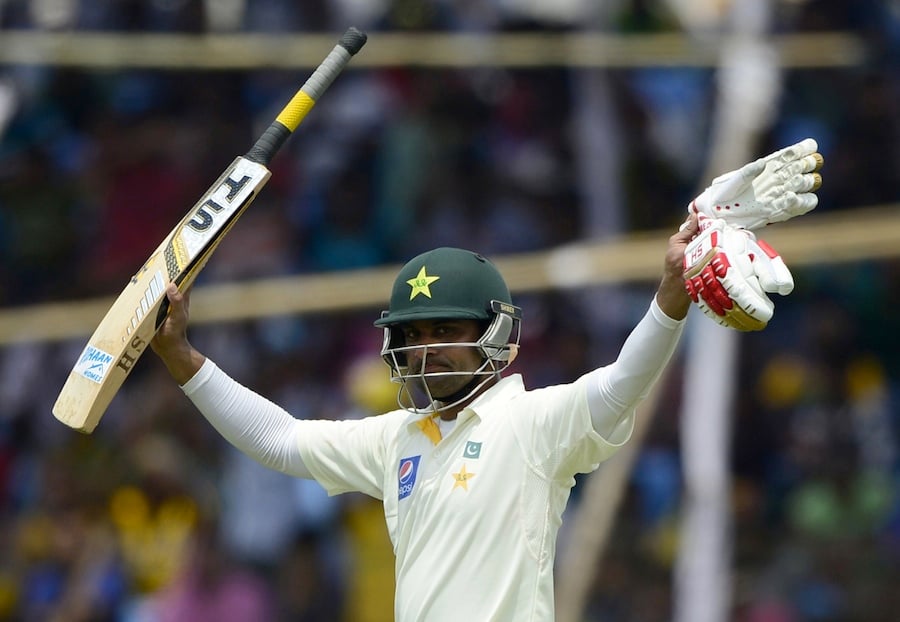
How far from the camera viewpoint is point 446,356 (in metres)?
3.83

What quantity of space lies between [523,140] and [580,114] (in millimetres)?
346

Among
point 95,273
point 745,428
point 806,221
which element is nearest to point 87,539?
point 95,273

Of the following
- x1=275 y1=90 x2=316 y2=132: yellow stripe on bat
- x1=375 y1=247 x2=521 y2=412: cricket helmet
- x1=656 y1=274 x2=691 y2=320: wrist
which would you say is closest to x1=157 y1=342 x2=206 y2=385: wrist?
x1=375 y1=247 x2=521 y2=412: cricket helmet

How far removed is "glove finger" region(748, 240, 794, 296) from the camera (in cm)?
342

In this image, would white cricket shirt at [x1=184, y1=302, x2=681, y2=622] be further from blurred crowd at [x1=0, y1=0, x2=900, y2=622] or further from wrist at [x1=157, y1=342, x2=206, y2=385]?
blurred crowd at [x1=0, y1=0, x2=900, y2=622]

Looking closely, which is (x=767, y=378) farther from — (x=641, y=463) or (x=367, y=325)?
(x=367, y=325)

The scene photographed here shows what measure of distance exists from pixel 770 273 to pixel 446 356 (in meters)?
0.78

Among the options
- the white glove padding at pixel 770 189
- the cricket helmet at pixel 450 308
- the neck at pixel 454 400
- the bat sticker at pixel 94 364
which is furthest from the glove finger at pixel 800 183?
the bat sticker at pixel 94 364

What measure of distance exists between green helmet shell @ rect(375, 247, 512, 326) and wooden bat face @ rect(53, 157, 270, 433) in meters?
0.49


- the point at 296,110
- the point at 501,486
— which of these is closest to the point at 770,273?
the point at 501,486

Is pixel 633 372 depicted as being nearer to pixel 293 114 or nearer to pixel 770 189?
pixel 770 189

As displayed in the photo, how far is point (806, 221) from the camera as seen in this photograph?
26.8 feet

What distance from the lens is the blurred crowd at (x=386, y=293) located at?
7.48m

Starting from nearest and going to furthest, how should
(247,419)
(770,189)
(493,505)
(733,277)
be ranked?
(733,277) → (770,189) → (493,505) → (247,419)
